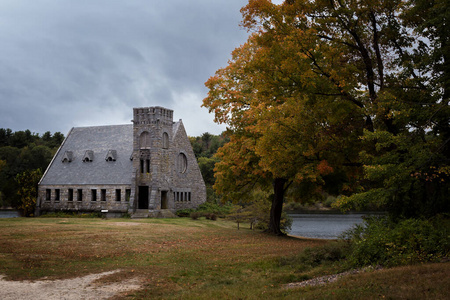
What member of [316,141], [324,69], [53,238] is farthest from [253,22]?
[53,238]

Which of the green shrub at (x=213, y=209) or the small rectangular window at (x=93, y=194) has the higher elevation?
the small rectangular window at (x=93, y=194)

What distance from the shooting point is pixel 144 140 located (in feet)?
151

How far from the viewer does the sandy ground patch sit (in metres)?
10.2

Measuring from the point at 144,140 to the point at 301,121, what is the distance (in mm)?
30430

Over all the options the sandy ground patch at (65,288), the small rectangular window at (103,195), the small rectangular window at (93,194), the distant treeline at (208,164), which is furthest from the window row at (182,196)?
the sandy ground patch at (65,288)

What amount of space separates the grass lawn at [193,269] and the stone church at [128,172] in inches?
883

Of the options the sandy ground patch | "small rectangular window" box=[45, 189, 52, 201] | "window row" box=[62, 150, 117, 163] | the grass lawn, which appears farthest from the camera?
"small rectangular window" box=[45, 189, 52, 201]

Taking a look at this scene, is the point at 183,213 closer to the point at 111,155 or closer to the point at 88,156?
the point at 111,155

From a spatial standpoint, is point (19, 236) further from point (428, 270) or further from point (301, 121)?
point (428, 270)

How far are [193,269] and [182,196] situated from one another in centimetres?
3590

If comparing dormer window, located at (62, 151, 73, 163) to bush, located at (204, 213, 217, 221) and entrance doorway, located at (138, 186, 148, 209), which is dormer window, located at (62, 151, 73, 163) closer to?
entrance doorway, located at (138, 186, 148, 209)

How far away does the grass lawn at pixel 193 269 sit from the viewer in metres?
9.15

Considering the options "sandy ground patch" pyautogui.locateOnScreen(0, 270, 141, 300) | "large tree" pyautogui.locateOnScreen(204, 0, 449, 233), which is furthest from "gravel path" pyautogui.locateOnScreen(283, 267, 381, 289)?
"sandy ground patch" pyautogui.locateOnScreen(0, 270, 141, 300)

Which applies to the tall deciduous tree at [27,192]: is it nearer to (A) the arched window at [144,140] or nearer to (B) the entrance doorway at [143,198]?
(B) the entrance doorway at [143,198]
